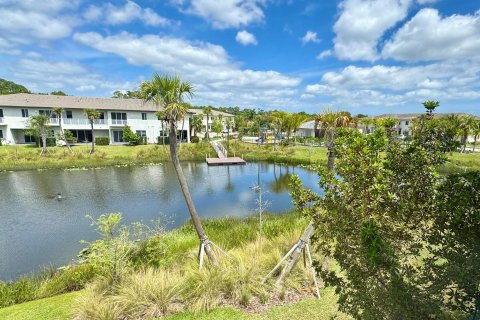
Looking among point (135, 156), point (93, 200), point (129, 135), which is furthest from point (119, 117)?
point (93, 200)

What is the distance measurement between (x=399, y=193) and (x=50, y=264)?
11162 millimetres

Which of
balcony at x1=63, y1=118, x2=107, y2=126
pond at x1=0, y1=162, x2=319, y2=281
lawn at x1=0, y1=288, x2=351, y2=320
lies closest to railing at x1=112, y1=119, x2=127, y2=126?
balcony at x1=63, y1=118, x2=107, y2=126

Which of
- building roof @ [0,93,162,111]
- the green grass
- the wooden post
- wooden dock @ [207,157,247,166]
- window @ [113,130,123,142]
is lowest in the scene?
the green grass

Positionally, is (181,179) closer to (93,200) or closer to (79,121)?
(93,200)

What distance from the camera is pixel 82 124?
3884 centimetres

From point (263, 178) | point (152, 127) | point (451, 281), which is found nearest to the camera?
point (451, 281)

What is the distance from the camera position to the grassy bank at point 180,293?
5617mm

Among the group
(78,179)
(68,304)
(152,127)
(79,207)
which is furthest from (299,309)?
(152,127)

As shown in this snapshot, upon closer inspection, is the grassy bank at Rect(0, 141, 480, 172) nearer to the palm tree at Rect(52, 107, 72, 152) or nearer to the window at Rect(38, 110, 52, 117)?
the palm tree at Rect(52, 107, 72, 152)

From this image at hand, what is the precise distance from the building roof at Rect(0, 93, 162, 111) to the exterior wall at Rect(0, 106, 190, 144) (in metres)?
0.60

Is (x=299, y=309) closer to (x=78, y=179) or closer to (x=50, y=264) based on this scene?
(x=50, y=264)

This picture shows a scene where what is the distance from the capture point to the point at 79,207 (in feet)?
54.5

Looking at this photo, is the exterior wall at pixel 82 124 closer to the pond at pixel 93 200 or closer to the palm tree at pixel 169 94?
the pond at pixel 93 200

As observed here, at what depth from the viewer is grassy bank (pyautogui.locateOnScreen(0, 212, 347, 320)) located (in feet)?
18.4
